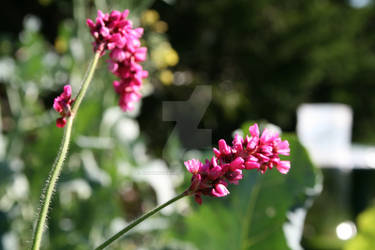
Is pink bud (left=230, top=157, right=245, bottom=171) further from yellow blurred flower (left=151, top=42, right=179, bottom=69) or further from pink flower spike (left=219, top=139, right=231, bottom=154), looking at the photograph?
yellow blurred flower (left=151, top=42, right=179, bottom=69)

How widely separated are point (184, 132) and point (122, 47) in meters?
4.42

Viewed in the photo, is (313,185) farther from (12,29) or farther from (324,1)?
(324,1)

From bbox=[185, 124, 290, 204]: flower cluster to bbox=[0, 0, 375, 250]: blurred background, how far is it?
0.25 metres

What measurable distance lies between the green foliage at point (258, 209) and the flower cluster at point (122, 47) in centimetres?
49

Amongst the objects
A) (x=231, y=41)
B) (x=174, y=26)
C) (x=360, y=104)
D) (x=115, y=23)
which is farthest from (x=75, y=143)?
(x=360, y=104)

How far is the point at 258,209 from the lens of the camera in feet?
3.19

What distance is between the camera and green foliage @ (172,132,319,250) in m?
0.92

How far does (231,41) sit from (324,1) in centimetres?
195

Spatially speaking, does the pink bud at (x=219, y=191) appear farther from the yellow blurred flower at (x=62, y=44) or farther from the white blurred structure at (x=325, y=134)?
the white blurred structure at (x=325, y=134)

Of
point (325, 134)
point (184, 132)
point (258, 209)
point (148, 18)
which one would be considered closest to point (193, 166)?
point (258, 209)

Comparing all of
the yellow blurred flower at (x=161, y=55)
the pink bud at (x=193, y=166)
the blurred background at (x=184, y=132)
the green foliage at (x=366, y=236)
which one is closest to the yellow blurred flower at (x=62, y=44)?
the blurred background at (x=184, y=132)

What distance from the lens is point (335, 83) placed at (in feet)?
31.4

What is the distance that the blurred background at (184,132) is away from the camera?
98 cm

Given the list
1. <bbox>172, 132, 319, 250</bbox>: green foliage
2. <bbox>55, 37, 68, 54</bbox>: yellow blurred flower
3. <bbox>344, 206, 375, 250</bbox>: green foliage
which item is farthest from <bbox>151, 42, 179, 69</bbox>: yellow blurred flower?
<bbox>344, 206, 375, 250</bbox>: green foliage
